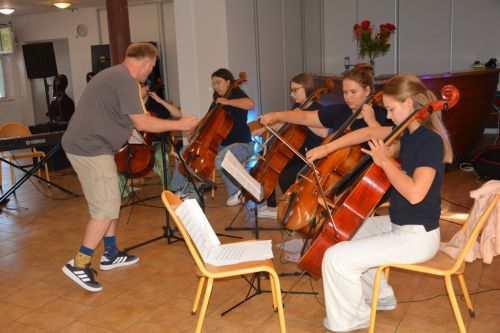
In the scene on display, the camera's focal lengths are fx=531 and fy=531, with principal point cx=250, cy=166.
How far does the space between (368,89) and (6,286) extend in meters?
2.66

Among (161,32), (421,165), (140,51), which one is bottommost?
(421,165)

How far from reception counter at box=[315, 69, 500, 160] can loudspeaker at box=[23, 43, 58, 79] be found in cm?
641

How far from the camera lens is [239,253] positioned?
102 inches

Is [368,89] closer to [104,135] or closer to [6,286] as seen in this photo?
[104,135]

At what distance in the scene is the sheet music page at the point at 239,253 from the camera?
8.20 ft

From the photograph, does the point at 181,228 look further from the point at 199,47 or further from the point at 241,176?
the point at 199,47

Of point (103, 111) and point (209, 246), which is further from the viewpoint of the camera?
point (103, 111)

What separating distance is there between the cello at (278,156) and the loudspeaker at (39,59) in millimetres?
7902

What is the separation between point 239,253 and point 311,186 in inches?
22.2

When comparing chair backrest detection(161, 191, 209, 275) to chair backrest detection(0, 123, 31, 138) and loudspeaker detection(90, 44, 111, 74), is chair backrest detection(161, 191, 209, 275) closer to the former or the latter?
chair backrest detection(0, 123, 31, 138)

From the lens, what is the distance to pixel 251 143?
5008 millimetres

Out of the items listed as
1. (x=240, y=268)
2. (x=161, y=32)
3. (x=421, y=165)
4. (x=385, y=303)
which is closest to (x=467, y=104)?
(x=385, y=303)

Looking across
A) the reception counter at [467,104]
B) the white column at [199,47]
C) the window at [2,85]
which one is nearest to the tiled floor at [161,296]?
the reception counter at [467,104]

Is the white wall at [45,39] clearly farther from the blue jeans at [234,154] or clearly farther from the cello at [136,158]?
the blue jeans at [234,154]
